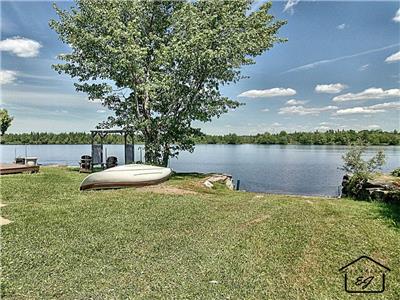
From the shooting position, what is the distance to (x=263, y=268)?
532 centimetres

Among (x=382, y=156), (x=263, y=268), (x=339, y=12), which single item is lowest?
(x=263, y=268)

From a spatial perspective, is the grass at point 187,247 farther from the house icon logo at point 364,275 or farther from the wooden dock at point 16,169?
the wooden dock at point 16,169

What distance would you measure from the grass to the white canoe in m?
2.21

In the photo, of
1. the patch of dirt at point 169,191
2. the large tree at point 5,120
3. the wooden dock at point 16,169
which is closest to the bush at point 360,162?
the patch of dirt at point 169,191

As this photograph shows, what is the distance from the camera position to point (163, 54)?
1662 centimetres

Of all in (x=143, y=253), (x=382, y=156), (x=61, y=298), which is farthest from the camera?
(x=382, y=156)

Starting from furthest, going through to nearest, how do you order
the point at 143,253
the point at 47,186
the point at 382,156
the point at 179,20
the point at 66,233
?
the point at 179,20 → the point at 382,156 → the point at 47,186 → the point at 66,233 → the point at 143,253

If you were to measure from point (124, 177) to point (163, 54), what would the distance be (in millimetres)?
6458

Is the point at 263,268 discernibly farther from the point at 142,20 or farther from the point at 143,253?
the point at 142,20

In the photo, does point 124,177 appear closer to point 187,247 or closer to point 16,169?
point 16,169

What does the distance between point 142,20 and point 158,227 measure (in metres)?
13.6

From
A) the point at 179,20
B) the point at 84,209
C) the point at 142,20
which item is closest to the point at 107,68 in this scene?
the point at 142,20

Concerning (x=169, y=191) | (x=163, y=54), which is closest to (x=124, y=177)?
(x=169, y=191)

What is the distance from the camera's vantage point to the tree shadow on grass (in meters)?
8.03
